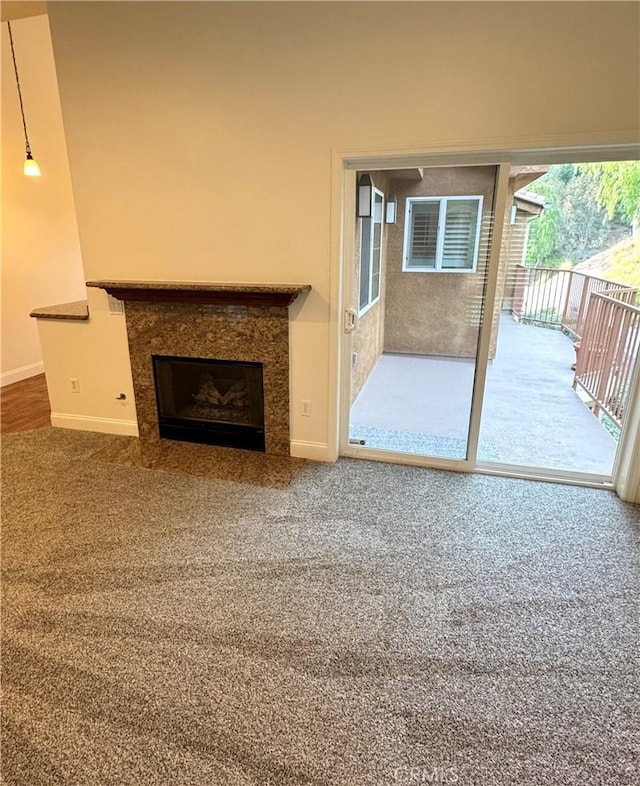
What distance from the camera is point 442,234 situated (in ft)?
10.4

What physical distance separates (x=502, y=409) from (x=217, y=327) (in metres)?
2.47

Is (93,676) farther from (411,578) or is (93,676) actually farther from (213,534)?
(411,578)

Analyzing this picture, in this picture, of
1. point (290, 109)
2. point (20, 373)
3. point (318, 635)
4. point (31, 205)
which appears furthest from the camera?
point (20, 373)

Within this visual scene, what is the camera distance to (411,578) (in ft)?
7.04

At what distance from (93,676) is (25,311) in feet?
15.1

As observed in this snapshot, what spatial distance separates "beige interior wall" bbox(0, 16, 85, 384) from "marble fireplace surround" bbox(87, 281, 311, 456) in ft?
7.18

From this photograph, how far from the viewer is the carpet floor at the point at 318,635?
1396 mm

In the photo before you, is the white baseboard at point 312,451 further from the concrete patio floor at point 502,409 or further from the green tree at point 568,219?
the green tree at point 568,219

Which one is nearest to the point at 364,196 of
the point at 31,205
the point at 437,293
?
the point at 437,293

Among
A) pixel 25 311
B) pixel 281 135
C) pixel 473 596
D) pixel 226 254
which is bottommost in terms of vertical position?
pixel 473 596

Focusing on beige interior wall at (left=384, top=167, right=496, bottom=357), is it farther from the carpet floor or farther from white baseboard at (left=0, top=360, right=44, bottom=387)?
white baseboard at (left=0, top=360, right=44, bottom=387)

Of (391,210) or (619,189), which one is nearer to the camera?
(619,189)

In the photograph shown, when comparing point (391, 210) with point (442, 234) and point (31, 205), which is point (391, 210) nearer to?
point (442, 234)

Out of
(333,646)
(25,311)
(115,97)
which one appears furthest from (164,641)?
(25,311)
